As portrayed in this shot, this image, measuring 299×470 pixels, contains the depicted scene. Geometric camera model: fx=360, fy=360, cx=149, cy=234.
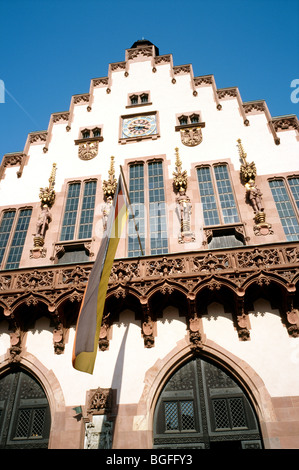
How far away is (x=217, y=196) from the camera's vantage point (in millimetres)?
16906

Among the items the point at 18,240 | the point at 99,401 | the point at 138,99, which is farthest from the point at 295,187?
the point at 18,240

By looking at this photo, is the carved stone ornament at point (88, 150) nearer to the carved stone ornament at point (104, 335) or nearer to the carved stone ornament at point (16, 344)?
the carved stone ornament at point (104, 335)

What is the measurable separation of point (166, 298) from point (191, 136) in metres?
10.1

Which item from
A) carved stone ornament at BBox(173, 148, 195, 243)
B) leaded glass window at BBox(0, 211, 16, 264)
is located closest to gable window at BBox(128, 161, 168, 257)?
carved stone ornament at BBox(173, 148, 195, 243)

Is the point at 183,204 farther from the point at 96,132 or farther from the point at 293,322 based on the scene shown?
the point at 96,132

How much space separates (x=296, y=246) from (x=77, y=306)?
8150 millimetres

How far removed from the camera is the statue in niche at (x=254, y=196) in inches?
615

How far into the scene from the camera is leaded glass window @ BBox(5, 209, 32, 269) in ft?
53.1

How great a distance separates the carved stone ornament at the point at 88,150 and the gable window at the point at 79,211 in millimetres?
1823

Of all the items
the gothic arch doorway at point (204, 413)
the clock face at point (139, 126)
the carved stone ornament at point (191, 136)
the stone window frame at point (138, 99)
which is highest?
the stone window frame at point (138, 99)

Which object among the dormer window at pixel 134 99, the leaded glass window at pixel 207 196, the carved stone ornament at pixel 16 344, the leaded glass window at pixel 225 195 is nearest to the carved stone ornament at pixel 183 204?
the leaded glass window at pixel 207 196

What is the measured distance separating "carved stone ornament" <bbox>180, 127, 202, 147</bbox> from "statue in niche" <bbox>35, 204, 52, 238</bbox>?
8000mm

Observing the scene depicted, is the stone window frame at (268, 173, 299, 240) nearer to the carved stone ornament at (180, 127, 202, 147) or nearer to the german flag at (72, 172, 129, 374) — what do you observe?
the carved stone ornament at (180, 127, 202, 147)
